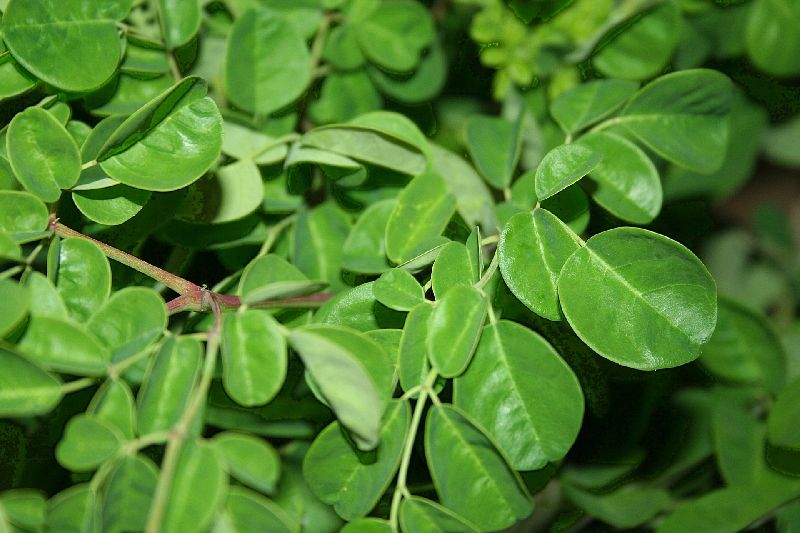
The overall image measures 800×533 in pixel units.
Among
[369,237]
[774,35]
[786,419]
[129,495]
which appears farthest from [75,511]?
[774,35]

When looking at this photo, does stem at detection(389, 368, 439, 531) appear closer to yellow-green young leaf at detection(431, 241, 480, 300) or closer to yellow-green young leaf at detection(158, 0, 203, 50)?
yellow-green young leaf at detection(431, 241, 480, 300)

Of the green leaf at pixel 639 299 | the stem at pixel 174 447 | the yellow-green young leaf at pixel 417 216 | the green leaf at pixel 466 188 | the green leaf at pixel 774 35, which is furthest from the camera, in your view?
the green leaf at pixel 774 35

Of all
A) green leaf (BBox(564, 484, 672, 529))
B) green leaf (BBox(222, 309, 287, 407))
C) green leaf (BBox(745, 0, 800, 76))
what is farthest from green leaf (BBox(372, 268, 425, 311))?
green leaf (BBox(745, 0, 800, 76))

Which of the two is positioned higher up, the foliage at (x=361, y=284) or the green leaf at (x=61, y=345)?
the green leaf at (x=61, y=345)

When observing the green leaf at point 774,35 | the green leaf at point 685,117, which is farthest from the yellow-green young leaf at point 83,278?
the green leaf at point 774,35

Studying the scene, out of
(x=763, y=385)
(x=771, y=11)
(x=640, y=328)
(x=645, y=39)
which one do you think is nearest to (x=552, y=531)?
(x=763, y=385)

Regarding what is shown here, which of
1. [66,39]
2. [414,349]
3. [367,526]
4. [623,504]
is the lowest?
[623,504]

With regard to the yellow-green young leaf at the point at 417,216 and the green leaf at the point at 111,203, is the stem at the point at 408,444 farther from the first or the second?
the green leaf at the point at 111,203

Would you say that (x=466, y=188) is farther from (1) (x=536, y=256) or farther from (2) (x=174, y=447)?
(2) (x=174, y=447)
